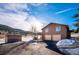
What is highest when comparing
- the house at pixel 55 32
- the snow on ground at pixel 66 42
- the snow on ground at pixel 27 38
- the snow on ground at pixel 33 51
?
the house at pixel 55 32

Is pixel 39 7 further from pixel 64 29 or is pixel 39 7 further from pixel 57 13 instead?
pixel 64 29

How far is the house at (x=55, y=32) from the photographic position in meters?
1.78

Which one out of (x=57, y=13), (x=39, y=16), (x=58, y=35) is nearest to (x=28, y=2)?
(x=39, y=16)

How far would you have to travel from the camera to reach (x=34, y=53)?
69.0 inches

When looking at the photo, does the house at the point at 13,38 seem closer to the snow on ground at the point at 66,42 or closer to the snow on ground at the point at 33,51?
the snow on ground at the point at 33,51

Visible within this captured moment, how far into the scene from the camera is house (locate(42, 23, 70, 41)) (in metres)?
1.78

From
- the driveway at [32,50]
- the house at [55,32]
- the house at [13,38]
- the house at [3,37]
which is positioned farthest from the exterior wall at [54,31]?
the house at [3,37]

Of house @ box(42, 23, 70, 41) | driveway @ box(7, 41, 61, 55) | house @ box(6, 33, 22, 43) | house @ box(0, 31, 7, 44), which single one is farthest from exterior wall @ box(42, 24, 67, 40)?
house @ box(0, 31, 7, 44)

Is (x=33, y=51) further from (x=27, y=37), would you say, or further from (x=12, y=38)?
(x=12, y=38)

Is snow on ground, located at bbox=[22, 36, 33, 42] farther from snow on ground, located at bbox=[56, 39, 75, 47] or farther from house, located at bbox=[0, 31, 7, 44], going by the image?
snow on ground, located at bbox=[56, 39, 75, 47]

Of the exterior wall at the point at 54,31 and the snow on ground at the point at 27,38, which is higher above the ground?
the exterior wall at the point at 54,31

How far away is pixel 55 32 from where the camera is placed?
1.82m

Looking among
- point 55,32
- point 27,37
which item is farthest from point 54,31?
point 27,37

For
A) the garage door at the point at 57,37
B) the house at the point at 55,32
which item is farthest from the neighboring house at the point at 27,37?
the garage door at the point at 57,37
